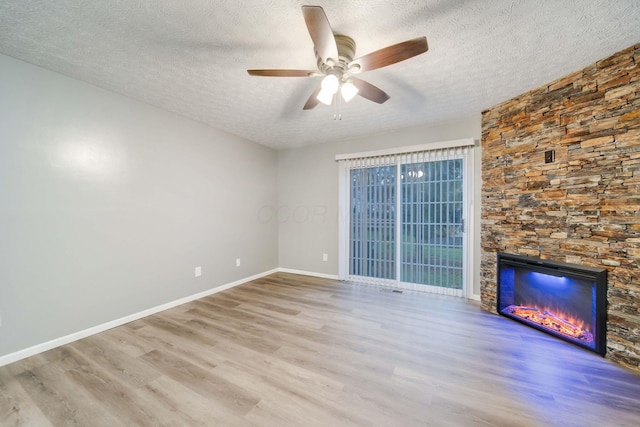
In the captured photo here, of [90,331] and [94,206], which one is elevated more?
[94,206]

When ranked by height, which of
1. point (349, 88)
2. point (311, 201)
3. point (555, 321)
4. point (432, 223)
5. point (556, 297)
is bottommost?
point (555, 321)

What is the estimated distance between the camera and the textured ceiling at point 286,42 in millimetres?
1462

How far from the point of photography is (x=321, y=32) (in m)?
1.31

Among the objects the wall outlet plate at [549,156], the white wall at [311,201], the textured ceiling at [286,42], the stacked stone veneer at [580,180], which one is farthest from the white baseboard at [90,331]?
the wall outlet plate at [549,156]

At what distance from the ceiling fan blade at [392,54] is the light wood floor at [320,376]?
2.19 m

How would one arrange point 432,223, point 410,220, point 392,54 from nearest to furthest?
point 392,54 → point 432,223 → point 410,220

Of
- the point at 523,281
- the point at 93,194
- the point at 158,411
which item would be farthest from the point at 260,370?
the point at 523,281

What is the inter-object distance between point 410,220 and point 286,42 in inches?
112

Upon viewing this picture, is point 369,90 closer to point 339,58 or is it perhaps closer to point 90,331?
point 339,58

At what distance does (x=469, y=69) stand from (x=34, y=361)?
4.41 meters

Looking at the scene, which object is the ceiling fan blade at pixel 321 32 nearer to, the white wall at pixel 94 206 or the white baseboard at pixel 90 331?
the white wall at pixel 94 206

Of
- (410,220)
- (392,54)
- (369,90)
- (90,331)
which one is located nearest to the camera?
(392,54)

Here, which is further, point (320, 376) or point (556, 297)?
point (556, 297)

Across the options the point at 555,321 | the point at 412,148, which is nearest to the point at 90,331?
the point at 412,148
